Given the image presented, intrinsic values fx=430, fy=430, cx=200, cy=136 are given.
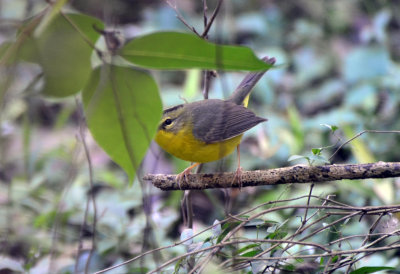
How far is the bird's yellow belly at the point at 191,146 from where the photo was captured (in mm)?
2602

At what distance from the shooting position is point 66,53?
3.95 feet

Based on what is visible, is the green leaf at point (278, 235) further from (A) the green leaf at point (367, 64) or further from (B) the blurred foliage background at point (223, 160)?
(A) the green leaf at point (367, 64)

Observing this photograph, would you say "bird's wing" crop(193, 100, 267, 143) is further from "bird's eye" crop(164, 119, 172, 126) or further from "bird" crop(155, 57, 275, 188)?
"bird's eye" crop(164, 119, 172, 126)

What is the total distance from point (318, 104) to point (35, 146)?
3.60 metres

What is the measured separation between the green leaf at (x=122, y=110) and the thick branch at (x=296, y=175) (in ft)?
1.90

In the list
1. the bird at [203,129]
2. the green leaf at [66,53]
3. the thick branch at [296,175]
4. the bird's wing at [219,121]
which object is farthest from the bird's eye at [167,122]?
the green leaf at [66,53]

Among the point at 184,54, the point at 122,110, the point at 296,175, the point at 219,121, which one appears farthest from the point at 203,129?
the point at 184,54

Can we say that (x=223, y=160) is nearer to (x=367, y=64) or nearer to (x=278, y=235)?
(x=278, y=235)

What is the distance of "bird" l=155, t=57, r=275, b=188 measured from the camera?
2623 mm

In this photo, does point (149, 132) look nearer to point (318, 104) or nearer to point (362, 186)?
point (362, 186)

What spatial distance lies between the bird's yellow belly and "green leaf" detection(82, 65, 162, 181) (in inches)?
44.5

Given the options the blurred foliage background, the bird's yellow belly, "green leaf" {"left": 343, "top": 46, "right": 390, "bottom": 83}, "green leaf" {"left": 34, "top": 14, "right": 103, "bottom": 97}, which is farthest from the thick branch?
"green leaf" {"left": 343, "top": 46, "right": 390, "bottom": 83}

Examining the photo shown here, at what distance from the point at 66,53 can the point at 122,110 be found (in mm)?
254

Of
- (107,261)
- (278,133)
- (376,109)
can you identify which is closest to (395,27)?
(376,109)
